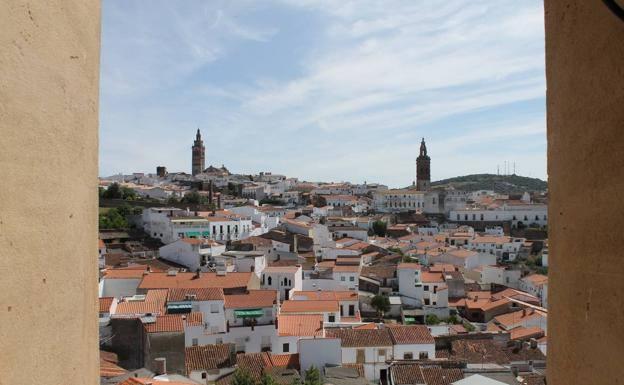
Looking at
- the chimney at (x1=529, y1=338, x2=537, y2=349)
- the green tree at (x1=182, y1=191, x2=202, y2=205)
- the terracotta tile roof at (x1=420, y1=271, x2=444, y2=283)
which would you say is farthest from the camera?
the green tree at (x1=182, y1=191, x2=202, y2=205)

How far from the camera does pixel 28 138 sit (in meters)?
1.47

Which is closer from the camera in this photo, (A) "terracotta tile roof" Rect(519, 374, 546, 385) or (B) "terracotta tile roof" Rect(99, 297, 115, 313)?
(A) "terracotta tile roof" Rect(519, 374, 546, 385)

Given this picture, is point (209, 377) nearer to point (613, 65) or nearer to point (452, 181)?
point (613, 65)

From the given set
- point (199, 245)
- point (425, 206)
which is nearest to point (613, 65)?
point (199, 245)

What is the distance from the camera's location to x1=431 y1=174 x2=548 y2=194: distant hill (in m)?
130

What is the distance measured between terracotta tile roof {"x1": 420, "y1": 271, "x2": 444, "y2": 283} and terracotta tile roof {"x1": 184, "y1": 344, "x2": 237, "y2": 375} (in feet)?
48.8

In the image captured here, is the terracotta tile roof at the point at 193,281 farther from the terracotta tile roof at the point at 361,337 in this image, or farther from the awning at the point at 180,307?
the terracotta tile roof at the point at 361,337

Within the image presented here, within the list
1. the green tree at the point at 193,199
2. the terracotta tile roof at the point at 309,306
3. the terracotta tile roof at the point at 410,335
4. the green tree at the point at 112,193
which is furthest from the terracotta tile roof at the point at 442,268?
the green tree at the point at 112,193

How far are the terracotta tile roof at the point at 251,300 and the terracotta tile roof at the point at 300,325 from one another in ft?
2.65

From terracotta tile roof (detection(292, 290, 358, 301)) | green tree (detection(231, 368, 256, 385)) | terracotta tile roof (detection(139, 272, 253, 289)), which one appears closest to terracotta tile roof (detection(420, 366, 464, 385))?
green tree (detection(231, 368, 256, 385))

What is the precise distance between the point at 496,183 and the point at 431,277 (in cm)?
10941

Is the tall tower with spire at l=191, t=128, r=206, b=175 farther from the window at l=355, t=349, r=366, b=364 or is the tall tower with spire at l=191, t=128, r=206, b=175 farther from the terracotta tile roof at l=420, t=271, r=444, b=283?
the window at l=355, t=349, r=366, b=364

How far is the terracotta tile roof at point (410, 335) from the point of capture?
19.0 m

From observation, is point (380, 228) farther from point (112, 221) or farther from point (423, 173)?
point (112, 221)
